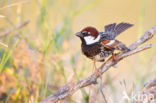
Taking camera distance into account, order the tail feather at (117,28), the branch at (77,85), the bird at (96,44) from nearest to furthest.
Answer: the branch at (77,85), the bird at (96,44), the tail feather at (117,28)

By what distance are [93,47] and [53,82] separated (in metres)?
0.98

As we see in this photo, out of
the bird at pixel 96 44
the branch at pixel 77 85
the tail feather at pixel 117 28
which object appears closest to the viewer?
the branch at pixel 77 85

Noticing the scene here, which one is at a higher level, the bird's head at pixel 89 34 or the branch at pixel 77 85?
the bird's head at pixel 89 34

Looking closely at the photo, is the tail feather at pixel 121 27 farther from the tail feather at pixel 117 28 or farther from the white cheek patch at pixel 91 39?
the white cheek patch at pixel 91 39

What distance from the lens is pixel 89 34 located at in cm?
267

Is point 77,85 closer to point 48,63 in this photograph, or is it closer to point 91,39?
→ point 91,39

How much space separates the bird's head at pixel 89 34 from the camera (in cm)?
266

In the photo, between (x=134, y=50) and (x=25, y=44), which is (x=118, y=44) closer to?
(x=134, y=50)

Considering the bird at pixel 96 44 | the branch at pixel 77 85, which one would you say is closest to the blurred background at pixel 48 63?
the bird at pixel 96 44

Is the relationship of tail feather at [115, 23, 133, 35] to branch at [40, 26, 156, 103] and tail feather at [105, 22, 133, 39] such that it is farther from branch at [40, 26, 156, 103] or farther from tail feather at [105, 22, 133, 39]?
branch at [40, 26, 156, 103]

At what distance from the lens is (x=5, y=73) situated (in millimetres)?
3436

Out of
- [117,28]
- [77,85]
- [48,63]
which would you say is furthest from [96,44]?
[48,63]

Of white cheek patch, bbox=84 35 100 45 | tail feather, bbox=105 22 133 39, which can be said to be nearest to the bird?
white cheek patch, bbox=84 35 100 45

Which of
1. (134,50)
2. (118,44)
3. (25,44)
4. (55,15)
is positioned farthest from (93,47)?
(55,15)
